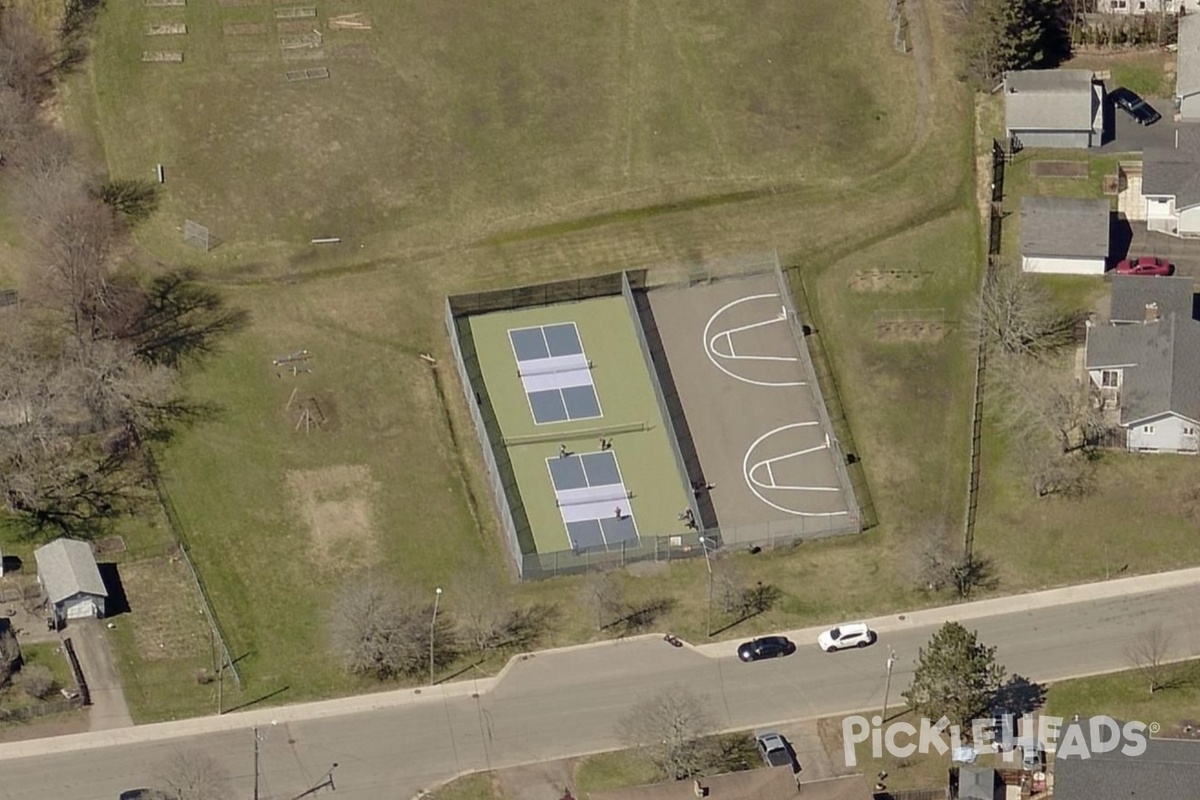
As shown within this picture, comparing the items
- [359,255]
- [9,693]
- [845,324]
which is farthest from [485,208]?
[9,693]

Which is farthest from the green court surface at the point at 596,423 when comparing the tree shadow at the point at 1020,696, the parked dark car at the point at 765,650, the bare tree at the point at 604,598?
the tree shadow at the point at 1020,696

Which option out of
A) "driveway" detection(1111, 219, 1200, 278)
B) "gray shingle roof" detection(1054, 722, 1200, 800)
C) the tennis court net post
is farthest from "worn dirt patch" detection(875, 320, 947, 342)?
"gray shingle roof" detection(1054, 722, 1200, 800)

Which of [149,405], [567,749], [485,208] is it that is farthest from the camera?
[485,208]

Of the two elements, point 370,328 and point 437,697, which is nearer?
point 437,697

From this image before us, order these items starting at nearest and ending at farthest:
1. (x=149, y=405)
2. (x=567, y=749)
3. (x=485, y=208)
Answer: (x=567, y=749)
(x=149, y=405)
(x=485, y=208)

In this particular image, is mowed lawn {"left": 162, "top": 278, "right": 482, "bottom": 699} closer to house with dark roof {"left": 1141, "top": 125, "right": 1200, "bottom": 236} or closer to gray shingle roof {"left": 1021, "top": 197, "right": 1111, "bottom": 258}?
gray shingle roof {"left": 1021, "top": 197, "right": 1111, "bottom": 258}

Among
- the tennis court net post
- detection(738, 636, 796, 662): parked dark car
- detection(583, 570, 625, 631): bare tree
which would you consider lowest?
detection(738, 636, 796, 662): parked dark car

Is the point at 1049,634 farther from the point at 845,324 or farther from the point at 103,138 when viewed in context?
the point at 103,138

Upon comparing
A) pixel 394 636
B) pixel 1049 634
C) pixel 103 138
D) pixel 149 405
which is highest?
pixel 103 138
